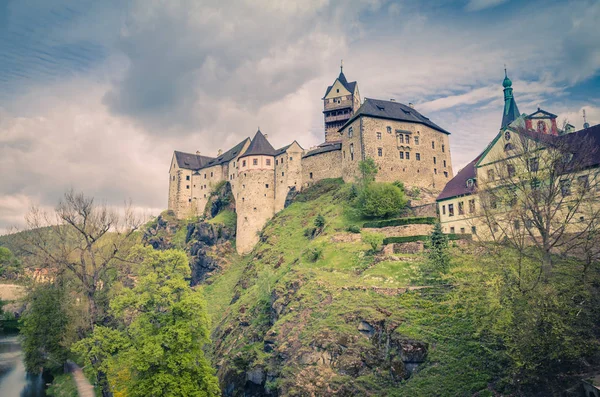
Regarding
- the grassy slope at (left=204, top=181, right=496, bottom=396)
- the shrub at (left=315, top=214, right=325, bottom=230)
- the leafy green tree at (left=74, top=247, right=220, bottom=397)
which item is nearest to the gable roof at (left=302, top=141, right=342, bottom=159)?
the grassy slope at (left=204, top=181, right=496, bottom=396)

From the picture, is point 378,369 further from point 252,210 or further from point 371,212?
point 252,210

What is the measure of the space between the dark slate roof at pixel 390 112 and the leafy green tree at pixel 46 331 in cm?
4066

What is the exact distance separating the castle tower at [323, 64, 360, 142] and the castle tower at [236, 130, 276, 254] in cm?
1218

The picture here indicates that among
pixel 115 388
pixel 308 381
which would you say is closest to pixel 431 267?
pixel 308 381

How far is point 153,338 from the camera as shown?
21750 millimetres

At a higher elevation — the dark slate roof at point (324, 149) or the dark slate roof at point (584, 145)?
the dark slate roof at point (324, 149)

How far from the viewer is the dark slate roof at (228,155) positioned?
7712 cm

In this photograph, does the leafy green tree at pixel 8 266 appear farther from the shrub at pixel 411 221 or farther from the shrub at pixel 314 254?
the shrub at pixel 411 221

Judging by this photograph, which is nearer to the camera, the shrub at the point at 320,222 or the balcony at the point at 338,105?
the shrub at the point at 320,222

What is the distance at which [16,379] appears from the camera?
41.3 meters

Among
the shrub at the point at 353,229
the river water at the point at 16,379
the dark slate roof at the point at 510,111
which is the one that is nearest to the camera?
the river water at the point at 16,379

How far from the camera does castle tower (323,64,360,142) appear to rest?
70.2 meters

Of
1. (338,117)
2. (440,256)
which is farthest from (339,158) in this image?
(440,256)

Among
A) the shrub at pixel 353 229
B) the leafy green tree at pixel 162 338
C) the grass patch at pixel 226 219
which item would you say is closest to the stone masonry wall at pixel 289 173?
the grass patch at pixel 226 219
